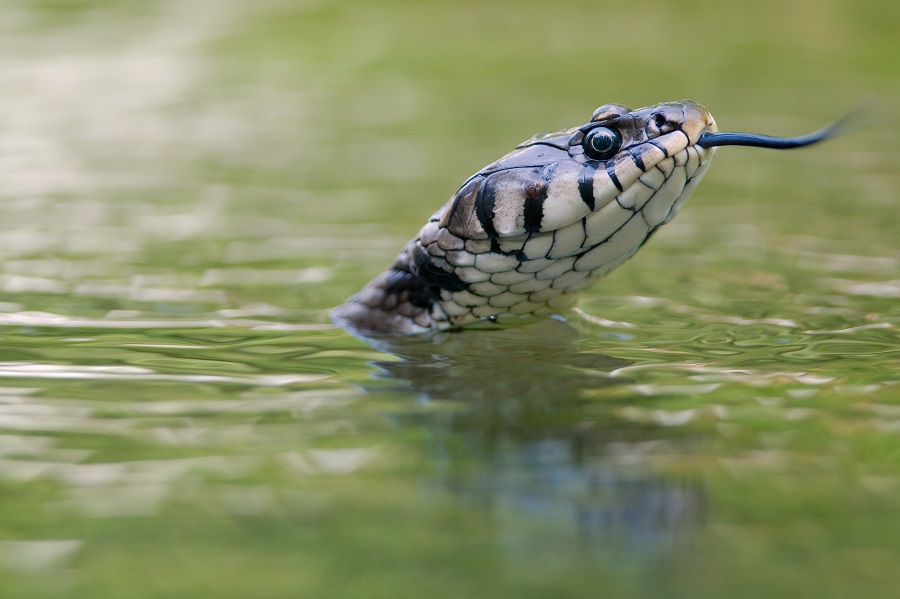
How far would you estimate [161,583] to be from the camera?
218cm

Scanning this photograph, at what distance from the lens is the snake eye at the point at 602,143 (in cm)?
364

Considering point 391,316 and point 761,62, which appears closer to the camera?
point 391,316

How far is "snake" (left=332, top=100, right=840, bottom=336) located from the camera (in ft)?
11.8

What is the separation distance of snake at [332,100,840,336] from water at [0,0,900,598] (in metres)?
0.27

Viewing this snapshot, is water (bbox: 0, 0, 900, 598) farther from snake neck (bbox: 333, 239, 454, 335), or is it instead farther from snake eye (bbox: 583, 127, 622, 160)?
snake eye (bbox: 583, 127, 622, 160)

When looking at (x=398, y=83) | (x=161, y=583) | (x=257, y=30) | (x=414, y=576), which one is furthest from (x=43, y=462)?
(x=257, y=30)

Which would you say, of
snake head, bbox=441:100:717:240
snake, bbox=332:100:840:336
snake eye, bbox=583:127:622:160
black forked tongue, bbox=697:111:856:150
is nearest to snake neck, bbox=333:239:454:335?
snake, bbox=332:100:840:336

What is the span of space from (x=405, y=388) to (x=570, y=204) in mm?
747

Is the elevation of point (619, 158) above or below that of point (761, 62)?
below

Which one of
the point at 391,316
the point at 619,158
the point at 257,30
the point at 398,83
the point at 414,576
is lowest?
the point at 414,576

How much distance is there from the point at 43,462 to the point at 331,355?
1284 mm

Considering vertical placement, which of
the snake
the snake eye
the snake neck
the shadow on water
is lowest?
the shadow on water

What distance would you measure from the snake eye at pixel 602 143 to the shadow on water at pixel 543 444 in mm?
650

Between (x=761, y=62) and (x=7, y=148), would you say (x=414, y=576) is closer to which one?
(x=7, y=148)
